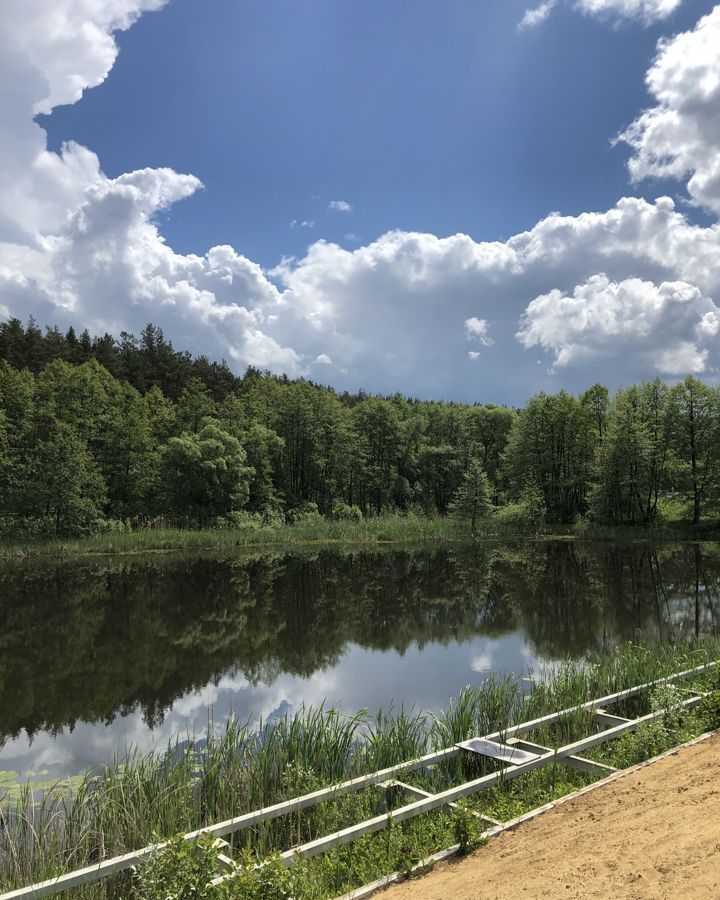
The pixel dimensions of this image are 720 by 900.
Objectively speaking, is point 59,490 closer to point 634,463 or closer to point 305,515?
point 305,515

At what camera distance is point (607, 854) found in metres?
3.94

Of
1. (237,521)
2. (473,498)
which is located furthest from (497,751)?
(473,498)

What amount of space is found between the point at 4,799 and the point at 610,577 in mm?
19610

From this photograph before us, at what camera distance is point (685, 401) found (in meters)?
40.7

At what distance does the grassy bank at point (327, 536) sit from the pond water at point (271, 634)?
5166 millimetres

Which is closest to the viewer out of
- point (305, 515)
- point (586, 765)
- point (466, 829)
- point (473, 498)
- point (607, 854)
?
point (607, 854)

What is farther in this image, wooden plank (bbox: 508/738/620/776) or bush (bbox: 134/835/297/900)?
wooden plank (bbox: 508/738/620/776)

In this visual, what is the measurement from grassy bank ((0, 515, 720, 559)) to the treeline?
57.6 inches

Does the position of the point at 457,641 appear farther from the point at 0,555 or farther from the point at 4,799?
A: the point at 0,555

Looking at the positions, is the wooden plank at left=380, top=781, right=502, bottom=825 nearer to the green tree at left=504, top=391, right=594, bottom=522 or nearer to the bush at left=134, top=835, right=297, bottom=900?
the bush at left=134, top=835, right=297, bottom=900

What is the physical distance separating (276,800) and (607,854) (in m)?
2.80

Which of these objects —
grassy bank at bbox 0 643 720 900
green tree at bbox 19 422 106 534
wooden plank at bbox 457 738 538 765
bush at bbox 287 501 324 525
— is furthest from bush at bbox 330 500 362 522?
wooden plank at bbox 457 738 538 765

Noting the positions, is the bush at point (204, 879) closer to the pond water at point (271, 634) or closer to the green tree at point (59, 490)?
the pond water at point (271, 634)

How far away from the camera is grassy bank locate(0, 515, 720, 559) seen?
30844 mm
